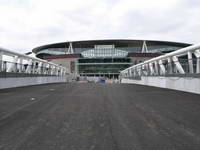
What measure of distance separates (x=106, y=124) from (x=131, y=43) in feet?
358

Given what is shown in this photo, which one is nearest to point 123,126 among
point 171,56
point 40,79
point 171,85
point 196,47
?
point 196,47

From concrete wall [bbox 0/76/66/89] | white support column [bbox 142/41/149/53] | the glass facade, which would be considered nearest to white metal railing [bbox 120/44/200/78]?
concrete wall [bbox 0/76/66/89]

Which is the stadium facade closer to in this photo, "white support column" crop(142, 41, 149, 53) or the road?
"white support column" crop(142, 41, 149, 53)

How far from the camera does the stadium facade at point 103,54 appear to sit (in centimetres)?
10288

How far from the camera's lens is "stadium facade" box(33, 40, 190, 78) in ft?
338

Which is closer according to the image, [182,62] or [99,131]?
[99,131]

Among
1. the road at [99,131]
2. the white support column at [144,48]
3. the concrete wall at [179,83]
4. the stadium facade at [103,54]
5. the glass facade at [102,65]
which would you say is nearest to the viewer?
the road at [99,131]

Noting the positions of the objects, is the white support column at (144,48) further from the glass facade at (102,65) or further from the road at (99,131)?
the road at (99,131)

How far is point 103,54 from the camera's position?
352 ft

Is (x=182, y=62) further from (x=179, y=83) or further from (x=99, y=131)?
(x=99, y=131)

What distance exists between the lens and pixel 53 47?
393 ft

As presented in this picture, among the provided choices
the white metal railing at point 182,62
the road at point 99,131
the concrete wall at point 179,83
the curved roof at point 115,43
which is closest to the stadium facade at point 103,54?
the curved roof at point 115,43

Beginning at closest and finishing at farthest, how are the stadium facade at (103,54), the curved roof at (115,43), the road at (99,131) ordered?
the road at (99,131) → the stadium facade at (103,54) → the curved roof at (115,43)

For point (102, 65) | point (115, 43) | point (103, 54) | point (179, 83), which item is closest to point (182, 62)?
point (179, 83)
